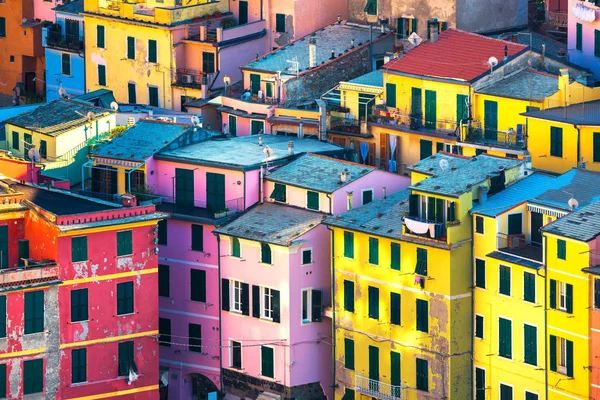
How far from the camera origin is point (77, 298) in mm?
124625

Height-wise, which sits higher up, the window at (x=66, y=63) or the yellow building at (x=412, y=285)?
the window at (x=66, y=63)

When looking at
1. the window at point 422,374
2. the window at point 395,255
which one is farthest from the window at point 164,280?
the window at point 422,374

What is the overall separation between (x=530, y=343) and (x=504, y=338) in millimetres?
1881

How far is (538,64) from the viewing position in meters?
133

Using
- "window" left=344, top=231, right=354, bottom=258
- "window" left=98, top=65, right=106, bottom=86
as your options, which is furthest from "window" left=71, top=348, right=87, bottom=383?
"window" left=98, top=65, right=106, bottom=86

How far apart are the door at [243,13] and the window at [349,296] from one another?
29054mm

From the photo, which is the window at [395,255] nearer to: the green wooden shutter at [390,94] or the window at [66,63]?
the green wooden shutter at [390,94]

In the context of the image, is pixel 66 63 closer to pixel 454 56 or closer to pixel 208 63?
pixel 208 63

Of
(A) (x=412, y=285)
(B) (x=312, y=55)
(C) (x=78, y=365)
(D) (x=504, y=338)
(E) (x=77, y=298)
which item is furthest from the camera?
(B) (x=312, y=55)

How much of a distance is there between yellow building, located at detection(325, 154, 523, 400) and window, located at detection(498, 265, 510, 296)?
A: 7.08ft

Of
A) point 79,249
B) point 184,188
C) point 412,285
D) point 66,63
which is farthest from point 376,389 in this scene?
point 66,63

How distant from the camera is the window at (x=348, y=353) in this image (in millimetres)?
125625

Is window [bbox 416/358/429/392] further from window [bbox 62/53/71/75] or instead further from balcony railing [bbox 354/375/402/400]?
window [bbox 62/53/71/75]

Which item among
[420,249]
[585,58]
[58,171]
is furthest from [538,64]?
[58,171]
